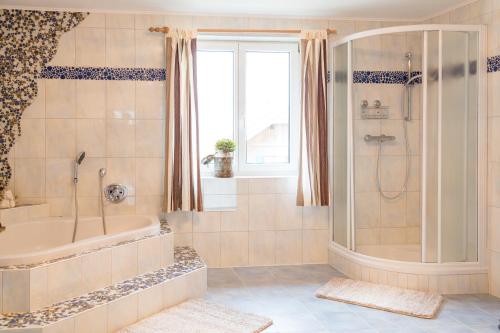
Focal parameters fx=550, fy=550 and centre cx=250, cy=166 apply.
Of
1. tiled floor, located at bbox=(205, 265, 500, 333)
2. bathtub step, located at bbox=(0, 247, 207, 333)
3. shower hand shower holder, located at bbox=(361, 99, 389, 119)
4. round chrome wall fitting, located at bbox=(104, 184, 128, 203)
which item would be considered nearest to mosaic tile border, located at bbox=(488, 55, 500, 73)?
shower hand shower holder, located at bbox=(361, 99, 389, 119)

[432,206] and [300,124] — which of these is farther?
[300,124]

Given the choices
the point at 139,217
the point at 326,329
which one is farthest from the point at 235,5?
Result: the point at 326,329

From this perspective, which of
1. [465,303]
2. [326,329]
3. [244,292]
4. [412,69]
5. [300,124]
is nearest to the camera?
[326,329]

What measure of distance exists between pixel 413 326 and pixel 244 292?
1.31 metres

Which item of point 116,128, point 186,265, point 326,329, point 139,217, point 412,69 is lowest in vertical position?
point 326,329

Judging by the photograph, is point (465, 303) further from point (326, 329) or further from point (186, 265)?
point (186, 265)

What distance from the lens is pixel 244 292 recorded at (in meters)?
4.20

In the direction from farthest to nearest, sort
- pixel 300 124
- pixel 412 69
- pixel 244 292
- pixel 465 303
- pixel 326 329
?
pixel 300 124 < pixel 412 69 < pixel 244 292 < pixel 465 303 < pixel 326 329

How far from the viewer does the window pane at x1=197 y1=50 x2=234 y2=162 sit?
511 cm

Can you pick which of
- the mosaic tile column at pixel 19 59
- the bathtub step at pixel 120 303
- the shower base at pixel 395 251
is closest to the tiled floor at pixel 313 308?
the bathtub step at pixel 120 303

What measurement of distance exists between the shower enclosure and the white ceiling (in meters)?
0.35

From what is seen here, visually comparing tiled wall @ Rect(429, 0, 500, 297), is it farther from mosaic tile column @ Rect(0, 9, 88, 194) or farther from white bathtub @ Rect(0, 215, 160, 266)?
mosaic tile column @ Rect(0, 9, 88, 194)

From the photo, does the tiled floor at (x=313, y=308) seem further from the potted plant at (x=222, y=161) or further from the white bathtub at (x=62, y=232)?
the potted plant at (x=222, y=161)

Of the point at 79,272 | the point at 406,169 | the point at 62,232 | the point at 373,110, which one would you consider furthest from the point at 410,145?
the point at 62,232
